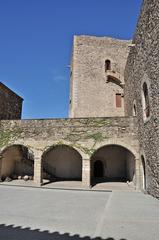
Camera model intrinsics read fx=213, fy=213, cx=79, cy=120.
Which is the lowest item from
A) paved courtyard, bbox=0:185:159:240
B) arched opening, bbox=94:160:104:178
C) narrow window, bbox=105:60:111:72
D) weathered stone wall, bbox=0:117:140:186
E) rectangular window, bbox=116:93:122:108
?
paved courtyard, bbox=0:185:159:240

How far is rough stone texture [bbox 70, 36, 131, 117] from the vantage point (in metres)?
18.0

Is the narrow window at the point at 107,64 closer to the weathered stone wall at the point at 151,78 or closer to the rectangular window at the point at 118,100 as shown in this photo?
the rectangular window at the point at 118,100

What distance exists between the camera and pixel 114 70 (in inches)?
755

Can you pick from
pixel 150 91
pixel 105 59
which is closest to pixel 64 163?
pixel 150 91

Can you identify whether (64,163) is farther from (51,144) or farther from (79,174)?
(51,144)

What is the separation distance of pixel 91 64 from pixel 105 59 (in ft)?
4.69

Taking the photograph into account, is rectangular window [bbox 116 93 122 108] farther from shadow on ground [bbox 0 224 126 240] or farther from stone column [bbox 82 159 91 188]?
shadow on ground [bbox 0 224 126 240]

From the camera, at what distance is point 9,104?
15.4 m

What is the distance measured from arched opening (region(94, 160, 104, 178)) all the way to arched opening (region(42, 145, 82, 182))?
1.11 m

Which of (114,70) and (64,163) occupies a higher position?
(114,70)

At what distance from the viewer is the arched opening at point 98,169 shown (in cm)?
1515

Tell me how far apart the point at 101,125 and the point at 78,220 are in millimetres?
6880

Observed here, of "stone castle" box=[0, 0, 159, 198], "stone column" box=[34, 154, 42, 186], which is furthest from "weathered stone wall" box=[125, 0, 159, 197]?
"stone column" box=[34, 154, 42, 186]

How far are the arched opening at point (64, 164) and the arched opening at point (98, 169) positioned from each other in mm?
1112
